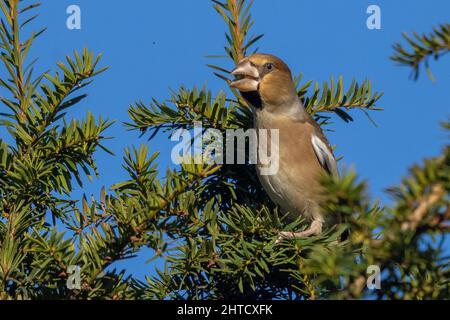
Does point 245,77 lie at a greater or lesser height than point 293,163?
greater

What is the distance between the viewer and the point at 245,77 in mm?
4750

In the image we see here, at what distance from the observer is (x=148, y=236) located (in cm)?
251

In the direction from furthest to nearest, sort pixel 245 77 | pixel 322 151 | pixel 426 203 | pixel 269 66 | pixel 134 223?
pixel 269 66 → pixel 322 151 → pixel 245 77 → pixel 134 223 → pixel 426 203

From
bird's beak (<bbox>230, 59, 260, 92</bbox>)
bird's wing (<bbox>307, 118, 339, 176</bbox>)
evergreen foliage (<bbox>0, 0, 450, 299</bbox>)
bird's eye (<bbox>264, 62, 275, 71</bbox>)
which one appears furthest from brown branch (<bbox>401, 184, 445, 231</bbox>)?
bird's eye (<bbox>264, 62, 275, 71</bbox>)

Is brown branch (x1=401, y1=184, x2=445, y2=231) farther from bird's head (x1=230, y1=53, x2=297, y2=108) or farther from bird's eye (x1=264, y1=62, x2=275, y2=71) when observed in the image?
bird's eye (x1=264, y1=62, x2=275, y2=71)

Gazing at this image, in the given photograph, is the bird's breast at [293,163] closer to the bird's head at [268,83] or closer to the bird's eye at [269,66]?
the bird's head at [268,83]

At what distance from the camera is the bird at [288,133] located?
460cm

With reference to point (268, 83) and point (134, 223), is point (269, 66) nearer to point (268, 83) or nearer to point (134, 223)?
point (268, 83)

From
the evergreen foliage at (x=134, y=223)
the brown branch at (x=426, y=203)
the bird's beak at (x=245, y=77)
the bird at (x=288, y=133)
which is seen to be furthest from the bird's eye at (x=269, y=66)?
the brown branch at (x=426, y=203)

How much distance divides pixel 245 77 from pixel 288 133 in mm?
693

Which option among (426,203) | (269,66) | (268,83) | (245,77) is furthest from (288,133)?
(426,203)

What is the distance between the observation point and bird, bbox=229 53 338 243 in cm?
460

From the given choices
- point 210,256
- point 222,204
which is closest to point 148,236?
point 210,256

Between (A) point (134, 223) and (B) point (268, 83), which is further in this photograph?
(B) point (268, 83)
